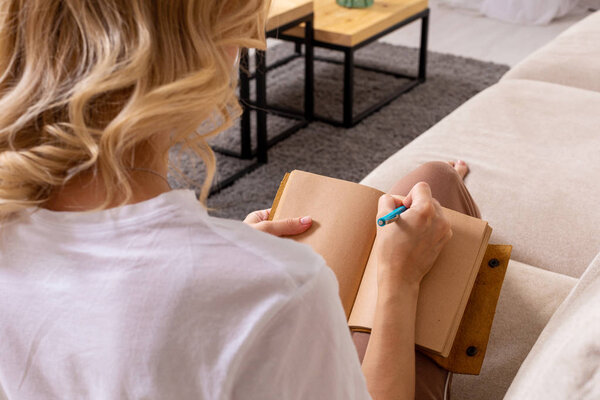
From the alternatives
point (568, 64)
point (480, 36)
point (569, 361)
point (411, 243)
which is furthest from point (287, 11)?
point (480, 36)

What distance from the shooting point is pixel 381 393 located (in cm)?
86

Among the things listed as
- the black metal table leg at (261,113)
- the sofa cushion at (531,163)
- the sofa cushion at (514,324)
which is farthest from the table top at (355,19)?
the sofa cushion at (514,324)

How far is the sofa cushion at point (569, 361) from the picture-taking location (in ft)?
2.11

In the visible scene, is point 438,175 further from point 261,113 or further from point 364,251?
point 261,113

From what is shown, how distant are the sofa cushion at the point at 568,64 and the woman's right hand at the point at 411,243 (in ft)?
4.10

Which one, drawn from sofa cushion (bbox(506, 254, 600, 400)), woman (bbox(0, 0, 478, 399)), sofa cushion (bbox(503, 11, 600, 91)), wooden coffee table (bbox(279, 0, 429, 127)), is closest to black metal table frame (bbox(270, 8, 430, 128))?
wooden coffee table (bbox(279, 0, 429, 127))

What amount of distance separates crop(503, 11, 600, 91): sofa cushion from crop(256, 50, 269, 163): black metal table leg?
806 mm

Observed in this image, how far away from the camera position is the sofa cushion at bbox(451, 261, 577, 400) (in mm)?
983

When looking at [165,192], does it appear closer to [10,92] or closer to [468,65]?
[10,92]

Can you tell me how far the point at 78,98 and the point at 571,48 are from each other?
2039 mm

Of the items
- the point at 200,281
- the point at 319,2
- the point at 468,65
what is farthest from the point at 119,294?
the point at 468,65

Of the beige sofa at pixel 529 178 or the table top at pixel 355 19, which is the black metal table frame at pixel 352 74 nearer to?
the table top at pixel 355 19

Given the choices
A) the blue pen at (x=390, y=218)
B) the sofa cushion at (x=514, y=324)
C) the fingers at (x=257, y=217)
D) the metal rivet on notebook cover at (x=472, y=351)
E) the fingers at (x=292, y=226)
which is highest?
the blue pen at (x=390, y=218)

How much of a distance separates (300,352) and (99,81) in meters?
0.26
